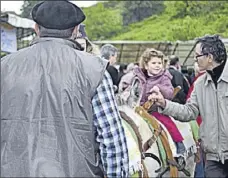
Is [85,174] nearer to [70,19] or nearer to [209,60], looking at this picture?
[70,19]

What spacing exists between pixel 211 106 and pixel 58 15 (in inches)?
94.8

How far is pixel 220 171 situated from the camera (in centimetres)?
541

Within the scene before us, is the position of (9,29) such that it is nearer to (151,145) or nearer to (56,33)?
(151,145)

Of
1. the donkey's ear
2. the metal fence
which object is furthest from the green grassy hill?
the donkey's ear

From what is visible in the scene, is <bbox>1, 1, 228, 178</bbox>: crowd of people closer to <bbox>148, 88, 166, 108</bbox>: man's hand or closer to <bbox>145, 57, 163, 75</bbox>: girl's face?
<bbox>148, 88, 166, 108</bbox>: man's hand

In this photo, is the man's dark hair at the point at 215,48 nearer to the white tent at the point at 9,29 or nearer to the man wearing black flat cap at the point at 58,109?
the man wearing black flat cap at the point at 58,109

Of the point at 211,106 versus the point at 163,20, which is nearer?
the point at 211,106

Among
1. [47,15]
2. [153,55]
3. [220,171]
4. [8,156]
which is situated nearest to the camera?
[8,156]

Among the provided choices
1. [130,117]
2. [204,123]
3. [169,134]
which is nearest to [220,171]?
[204,123]

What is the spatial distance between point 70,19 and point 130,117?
2359 mm

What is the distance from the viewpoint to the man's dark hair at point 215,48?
18.4 feet

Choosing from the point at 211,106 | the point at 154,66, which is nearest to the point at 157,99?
the point at 211,106

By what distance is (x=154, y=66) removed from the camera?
721cm

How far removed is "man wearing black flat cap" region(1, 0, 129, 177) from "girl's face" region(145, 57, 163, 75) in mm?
3771
